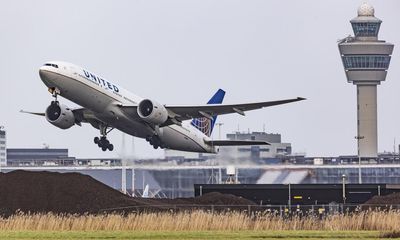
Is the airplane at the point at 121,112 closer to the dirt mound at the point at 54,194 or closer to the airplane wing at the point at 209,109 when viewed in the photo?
the airplane wing at the point at 209,109

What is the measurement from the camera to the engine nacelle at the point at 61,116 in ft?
315

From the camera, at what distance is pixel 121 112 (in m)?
93.1

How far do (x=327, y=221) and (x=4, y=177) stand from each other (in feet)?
81.0

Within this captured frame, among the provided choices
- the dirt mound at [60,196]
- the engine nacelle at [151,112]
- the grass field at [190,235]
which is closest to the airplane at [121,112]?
the engine nacelle at [151,112]

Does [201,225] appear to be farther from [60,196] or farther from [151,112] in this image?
[151,112]

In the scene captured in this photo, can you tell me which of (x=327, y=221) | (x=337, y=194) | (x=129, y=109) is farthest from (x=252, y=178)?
(x=327, y=221)

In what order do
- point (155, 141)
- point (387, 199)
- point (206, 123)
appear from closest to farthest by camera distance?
point (387, 199), point (155, 141), point (206, 123)

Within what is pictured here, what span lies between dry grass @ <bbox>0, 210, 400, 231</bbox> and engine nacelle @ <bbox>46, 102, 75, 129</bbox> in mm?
15932

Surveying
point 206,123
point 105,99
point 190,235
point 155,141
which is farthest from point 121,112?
point 190,235

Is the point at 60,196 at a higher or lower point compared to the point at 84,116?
lower

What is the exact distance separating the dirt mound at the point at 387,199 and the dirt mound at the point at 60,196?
29.1 feet

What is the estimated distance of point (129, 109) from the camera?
306 ft

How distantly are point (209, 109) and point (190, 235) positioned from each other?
94.8 ft

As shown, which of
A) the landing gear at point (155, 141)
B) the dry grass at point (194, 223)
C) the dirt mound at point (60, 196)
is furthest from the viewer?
the landing gear at point (155, 141)
